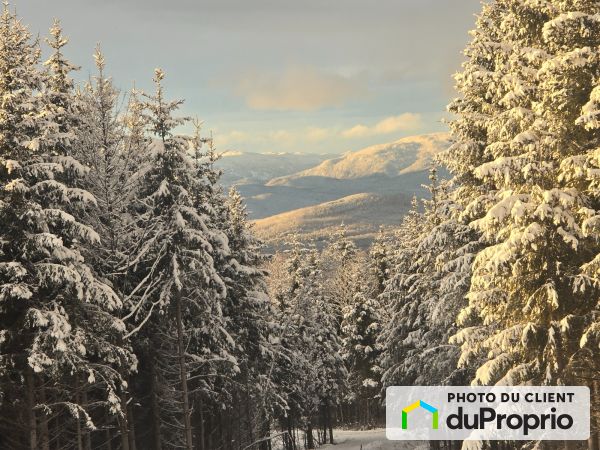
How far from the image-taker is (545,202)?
1315cm

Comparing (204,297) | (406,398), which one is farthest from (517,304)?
(406,398)

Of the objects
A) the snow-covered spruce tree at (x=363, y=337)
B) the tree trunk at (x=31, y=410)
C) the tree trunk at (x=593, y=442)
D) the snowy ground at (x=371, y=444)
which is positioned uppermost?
the tree trunk at (x=31, y=410)

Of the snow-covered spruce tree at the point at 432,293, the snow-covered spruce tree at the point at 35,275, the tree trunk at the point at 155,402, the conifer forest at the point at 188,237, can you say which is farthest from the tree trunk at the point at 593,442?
the tree trunk at the point at 155,402

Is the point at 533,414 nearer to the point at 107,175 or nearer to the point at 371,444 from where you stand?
the point at 107,175

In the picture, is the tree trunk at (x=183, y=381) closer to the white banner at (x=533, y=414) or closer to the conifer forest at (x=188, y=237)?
the conifer forest at (x=188, y=237)

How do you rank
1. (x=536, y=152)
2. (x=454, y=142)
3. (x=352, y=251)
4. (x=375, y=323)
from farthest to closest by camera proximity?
(x=352, y=251), (x=375, y=323), (x=454, y=142), (x=536, y=152)

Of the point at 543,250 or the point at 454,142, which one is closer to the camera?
the point at 543,250

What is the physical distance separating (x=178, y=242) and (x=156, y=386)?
658 centimetres

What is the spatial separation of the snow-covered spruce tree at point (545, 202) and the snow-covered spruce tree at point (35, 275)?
10306 millimetres

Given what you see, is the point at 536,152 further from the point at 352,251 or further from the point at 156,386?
the point at 352,251

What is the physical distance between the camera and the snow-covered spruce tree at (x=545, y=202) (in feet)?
43.0

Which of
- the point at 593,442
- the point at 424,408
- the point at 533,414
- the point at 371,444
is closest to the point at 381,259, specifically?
the point at 371,444

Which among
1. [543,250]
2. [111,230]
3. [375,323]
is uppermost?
[111,230]

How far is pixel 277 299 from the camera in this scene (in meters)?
46.3
